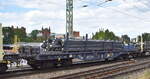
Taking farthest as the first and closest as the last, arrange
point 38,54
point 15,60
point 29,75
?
point 38,54
point 15,60
point 29,75

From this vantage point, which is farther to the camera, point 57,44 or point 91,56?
point 91,56

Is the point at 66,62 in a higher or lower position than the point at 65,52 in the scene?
lower

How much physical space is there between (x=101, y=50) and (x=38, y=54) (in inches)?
366

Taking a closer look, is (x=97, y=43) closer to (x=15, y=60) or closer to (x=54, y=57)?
(x=54, y=57)

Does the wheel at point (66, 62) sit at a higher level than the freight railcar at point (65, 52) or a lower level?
lower

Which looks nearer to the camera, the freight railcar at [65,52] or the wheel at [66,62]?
the freight railcar at [65,52]

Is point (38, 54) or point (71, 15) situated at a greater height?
point (71, 15)

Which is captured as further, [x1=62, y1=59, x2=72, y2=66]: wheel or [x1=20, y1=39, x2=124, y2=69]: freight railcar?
[x1=62, y1=59, x2=72, y2=66]: wheel

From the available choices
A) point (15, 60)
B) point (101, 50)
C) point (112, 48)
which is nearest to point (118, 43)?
point (112, 48)

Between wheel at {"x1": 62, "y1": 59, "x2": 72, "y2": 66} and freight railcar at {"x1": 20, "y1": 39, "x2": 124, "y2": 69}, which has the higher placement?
freight railcar at {"x1": 20, "y1": 39, "x2": 124, "y2": 69}

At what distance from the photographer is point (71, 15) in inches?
1827

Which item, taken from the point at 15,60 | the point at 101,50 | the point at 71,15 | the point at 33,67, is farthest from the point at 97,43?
the point at 71,15

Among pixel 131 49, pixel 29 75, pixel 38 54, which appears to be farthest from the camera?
pixel 131 49

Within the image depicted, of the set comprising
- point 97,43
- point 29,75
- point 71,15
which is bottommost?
point 29,75
